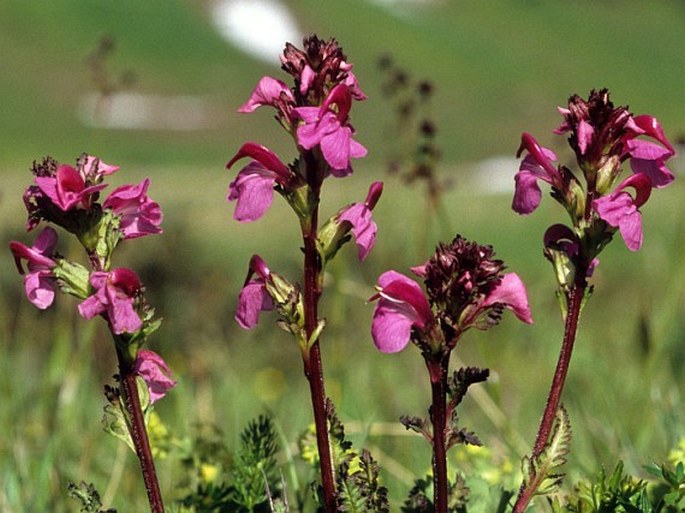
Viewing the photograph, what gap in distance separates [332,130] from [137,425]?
50 cm

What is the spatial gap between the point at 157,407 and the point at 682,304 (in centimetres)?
337

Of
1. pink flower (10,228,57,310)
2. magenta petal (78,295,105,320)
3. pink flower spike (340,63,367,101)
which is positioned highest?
pink flower spike (340,63,367,101)

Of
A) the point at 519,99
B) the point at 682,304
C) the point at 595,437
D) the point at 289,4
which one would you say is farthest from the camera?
the point at 289,4

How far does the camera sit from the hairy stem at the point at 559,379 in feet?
4.91

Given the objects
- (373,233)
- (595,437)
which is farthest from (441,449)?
(595,437)

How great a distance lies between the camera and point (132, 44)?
3969cm

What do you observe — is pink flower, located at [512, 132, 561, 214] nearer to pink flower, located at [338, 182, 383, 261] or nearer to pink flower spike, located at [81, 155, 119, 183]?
pink flower, located at [338, 182, 383, 261]

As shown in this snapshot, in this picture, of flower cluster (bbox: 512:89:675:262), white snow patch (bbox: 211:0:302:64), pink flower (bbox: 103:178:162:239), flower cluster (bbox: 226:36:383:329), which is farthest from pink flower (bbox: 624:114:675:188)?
white snow patch (bbox: 211:0:302:64)

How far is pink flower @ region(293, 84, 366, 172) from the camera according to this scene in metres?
1.38

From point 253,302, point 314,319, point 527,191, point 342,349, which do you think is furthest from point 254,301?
point 342,349

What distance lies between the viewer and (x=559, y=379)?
1.50 metres

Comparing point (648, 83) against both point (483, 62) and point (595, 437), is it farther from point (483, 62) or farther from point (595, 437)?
point (595, 437)

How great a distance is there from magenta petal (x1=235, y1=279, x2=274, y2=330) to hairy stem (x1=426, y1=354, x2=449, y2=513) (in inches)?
10.4

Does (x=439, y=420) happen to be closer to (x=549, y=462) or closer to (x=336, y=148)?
(x=549, y=462)
